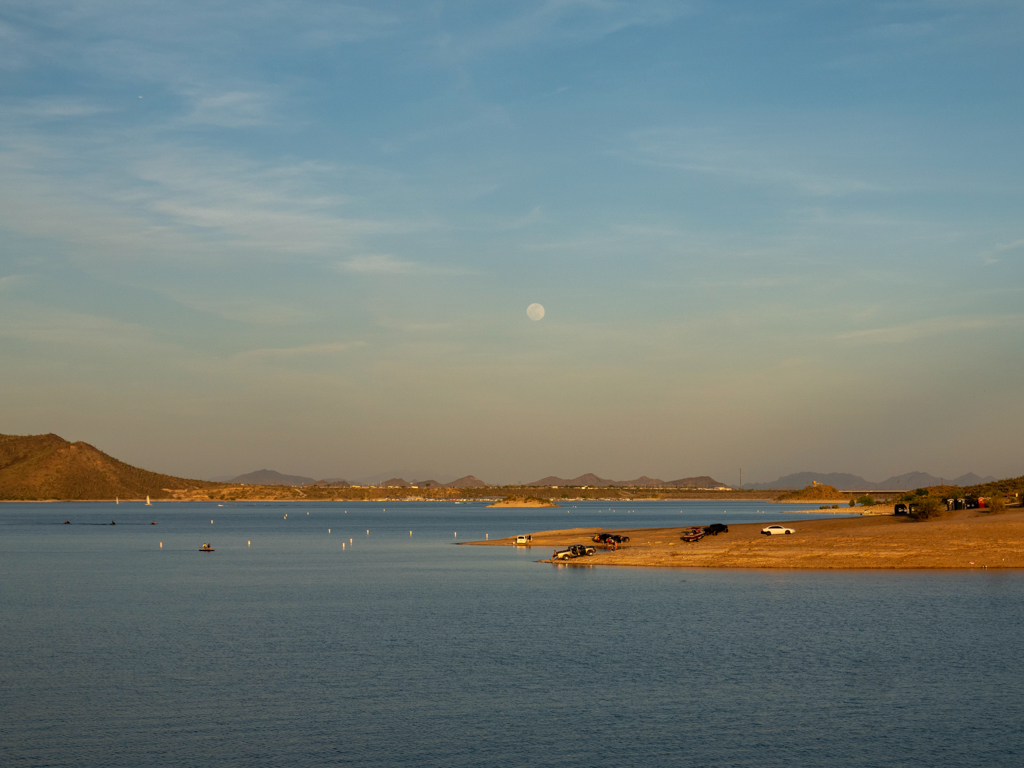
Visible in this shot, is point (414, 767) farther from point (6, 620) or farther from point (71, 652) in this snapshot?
point (6, 620)

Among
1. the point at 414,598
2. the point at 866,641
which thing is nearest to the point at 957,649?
the point at 866,641

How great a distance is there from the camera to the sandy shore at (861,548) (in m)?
120

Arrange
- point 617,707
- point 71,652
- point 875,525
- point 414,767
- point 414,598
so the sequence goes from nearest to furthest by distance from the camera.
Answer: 1. point 414,767
2. point 617,707
3. point 71,652
4. point 414,598
5. point 875,525

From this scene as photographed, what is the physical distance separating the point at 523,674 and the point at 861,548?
85.1 metres

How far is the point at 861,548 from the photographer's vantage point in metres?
127

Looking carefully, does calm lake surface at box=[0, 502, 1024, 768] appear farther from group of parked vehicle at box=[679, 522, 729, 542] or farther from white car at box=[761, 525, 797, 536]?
white car at box=[761, 525, 797, 536]

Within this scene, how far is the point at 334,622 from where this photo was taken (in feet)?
257

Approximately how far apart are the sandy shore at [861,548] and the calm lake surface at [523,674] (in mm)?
14658

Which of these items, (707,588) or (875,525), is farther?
(875,525)

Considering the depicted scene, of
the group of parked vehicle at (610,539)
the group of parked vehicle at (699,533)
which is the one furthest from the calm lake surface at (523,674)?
the group of parked vehicle at (610,539)

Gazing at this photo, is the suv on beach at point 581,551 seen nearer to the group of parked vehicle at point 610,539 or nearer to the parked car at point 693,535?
the group of parked vehicle at point 610,539

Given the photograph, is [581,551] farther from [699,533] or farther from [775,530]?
[775,530]

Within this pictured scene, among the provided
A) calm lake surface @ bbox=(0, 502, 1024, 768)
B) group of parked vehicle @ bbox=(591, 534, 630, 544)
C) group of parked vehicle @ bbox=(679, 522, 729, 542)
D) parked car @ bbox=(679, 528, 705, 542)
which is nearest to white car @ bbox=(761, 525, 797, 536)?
group of parked vehicle @ bbox=(679, 522, 729, 542)

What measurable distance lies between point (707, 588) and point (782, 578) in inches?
557
